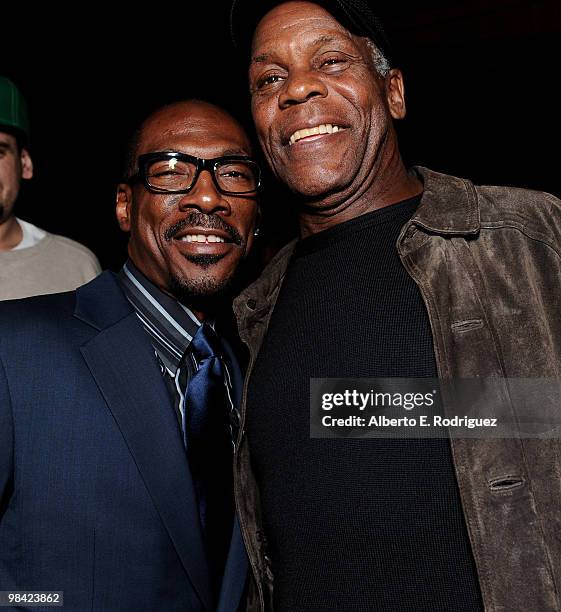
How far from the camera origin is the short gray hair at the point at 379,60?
189cm

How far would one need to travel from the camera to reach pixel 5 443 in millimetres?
1630

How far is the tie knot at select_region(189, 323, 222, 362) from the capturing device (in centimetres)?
187

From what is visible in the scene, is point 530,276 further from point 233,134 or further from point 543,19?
point 543,19

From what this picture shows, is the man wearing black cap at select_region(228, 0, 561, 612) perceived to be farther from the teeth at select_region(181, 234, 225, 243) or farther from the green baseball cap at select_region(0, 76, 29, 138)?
the green baseball cap at select_region(0, 76, 29, 138)

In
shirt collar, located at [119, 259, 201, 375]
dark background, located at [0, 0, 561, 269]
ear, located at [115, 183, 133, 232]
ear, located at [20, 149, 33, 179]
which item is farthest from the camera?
dark background, located at [0, 0, 561, 269]

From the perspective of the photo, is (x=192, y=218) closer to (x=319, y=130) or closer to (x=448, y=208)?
(x=319, y=130)

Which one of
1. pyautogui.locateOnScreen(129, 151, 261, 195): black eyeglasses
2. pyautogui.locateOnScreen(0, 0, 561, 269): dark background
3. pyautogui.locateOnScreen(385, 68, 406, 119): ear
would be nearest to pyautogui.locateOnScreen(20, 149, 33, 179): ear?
pyautogui.locateOnScreen(0, 0, 561, 269): dark background

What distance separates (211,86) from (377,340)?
3257 mm

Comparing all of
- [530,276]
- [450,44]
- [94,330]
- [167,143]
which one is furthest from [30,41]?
[530,276]

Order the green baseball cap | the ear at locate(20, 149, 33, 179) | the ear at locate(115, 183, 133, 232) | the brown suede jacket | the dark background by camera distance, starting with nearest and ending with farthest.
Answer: the brown suede jacket
the ear at locate(115, 183, 133, 232)
the green baseball cap
the ear at locate(20, 149, 33, 179)
the dark background

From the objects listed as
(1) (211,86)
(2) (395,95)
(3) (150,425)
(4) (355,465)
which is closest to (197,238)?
(3) (150,425)

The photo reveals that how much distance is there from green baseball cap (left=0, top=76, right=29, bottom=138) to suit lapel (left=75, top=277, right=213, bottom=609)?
5.39ft

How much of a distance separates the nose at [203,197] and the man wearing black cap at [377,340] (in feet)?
0.64

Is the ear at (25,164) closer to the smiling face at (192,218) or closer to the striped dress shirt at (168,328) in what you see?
the smiling face at (192,218)
